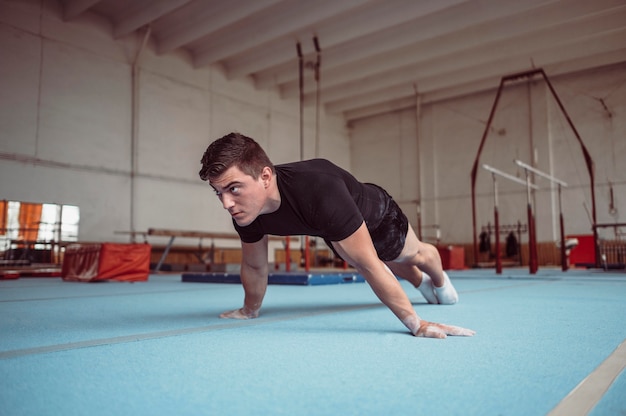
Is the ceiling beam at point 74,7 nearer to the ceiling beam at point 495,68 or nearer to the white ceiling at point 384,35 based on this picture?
the white ceiling at point 384,35

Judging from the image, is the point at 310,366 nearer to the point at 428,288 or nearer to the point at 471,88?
the point at 428,288

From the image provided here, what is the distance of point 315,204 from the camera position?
5.84 feet

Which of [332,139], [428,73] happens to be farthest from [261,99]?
[428,73]

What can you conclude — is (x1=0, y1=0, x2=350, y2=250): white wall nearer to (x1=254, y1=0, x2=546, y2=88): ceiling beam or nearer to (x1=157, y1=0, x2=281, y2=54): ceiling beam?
(x1=157, y1=0, x2=281, y2=54): ceiling beam

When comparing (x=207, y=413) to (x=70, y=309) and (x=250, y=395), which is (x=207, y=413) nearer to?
(x=250, y=395)

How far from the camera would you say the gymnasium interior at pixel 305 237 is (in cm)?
112

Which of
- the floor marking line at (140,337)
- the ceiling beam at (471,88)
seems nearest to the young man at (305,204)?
the floor marking line at (140,337)

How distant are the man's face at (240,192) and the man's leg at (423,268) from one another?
88cm

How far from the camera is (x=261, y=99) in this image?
12523mm

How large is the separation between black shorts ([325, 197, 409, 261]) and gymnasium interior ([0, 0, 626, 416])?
0.35m

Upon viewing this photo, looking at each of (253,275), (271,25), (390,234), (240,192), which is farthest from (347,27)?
(240,192)

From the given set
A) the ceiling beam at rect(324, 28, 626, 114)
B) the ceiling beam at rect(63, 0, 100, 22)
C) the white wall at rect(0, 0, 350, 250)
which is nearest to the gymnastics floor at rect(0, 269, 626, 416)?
the white wall at rect(0, 0, 350, 250)

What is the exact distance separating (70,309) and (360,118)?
13.0 m

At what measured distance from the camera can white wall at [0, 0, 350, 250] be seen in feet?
27.4
